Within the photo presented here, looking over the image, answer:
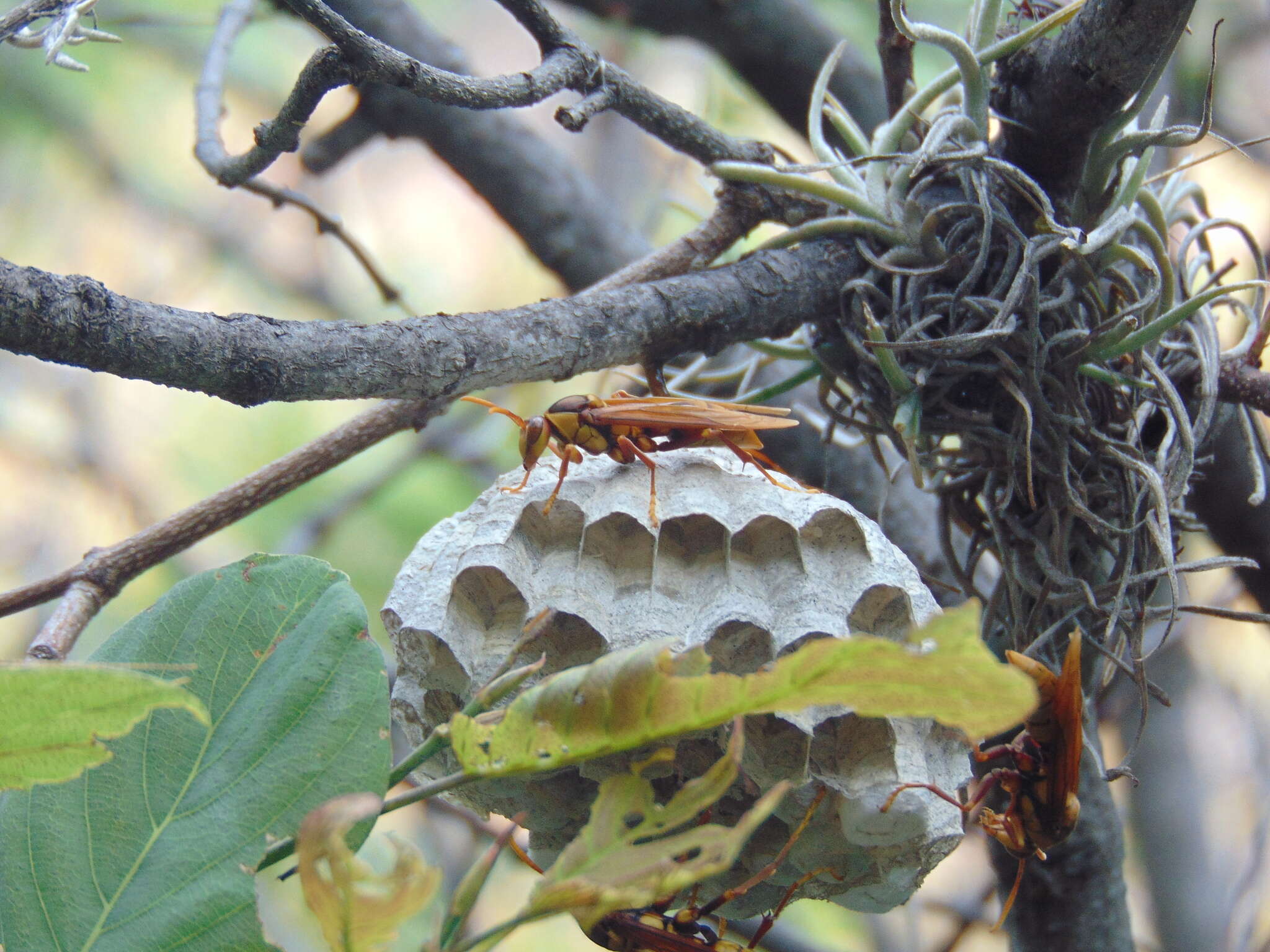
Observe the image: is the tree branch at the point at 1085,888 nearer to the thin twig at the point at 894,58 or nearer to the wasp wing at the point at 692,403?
the wasp wing at the point at 692,403

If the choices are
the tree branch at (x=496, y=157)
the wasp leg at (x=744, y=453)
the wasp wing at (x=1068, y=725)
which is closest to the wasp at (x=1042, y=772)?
the wasp wing at (x=1068, y=725)

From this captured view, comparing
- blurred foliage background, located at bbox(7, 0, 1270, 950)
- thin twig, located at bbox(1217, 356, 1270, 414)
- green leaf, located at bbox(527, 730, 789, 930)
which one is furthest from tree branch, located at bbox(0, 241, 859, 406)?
blurred foliage background, located at bbox(7, 0, 1270, 950)

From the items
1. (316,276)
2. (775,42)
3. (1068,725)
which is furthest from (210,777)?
(316,276)

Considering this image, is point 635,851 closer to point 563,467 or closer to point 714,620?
point 714,620

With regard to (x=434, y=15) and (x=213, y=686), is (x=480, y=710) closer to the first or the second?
(x=213, y=686)

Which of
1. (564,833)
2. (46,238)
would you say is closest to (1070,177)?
(564,833)

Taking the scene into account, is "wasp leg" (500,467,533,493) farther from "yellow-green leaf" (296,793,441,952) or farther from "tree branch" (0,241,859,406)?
"yellow-green leaf" (296,793,441,952)
